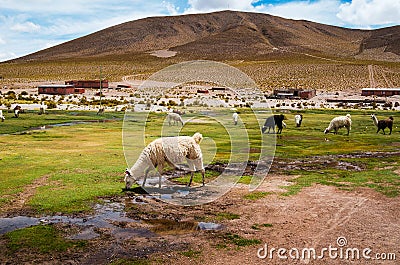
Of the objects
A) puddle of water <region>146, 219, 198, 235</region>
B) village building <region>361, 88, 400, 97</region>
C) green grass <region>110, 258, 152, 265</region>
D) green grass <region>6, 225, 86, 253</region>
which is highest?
village building <region>361, 88, 400, 97</region>

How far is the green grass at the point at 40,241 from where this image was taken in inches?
320

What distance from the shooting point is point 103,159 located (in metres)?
16.8

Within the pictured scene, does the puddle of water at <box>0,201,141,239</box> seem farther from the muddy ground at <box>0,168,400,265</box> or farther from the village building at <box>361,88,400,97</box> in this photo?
the village building at <box>361,88,400,97</box>

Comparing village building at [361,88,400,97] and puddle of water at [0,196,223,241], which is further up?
village building at [361,88,400,97]

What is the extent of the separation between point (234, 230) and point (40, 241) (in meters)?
4.06

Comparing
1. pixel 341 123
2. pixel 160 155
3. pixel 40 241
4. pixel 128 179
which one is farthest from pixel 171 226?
pixel 341 123

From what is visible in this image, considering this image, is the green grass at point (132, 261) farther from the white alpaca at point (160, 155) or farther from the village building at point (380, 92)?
the village building at point (380, 92)

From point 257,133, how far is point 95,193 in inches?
661

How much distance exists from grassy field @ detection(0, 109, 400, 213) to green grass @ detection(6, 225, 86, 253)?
1466 millimetres

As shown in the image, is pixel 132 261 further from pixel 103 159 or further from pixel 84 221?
pixel 103 159

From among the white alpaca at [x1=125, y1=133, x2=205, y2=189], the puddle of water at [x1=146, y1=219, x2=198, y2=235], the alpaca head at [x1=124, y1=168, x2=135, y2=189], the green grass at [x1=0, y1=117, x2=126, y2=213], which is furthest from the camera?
the white alpaca at [x1=125, y1=133, x2=205, y2=189]

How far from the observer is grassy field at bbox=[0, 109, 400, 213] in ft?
39.3

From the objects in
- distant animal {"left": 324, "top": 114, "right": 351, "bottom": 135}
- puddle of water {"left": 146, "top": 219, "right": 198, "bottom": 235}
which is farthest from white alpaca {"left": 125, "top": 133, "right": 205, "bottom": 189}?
distant animal {"left": 324, "top": 114, "right": 351, "bottom": 135}

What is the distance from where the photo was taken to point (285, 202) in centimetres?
1148
